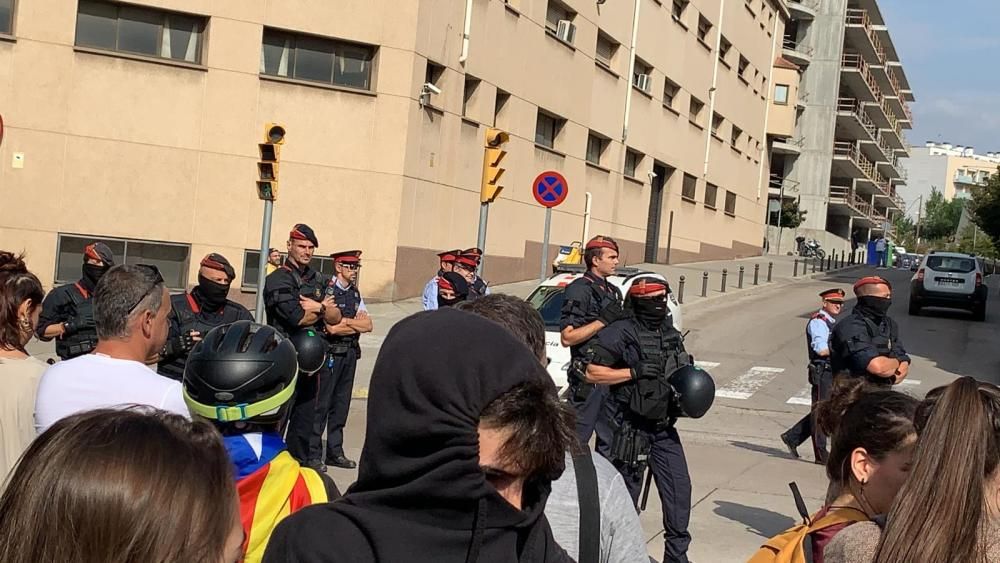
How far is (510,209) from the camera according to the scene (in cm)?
2688

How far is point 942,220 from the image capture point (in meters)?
122

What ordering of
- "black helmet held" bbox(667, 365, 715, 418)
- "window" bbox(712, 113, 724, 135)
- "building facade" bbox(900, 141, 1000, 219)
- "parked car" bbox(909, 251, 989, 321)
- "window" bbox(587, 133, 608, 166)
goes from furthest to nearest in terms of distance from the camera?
"building facade" bbox(900, 141, 1000, 219) < "window" bbox(712, 113, 724, 135) < "window" bbox(587, 133, 608, 166) < "parked car" bbox(909, 251, 989, 321) < "black helmet held" bbox(667, 365, 715, 418)

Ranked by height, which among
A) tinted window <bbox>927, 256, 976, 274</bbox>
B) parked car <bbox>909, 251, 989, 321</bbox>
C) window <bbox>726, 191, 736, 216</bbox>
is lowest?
parked car <bbox>909, 251, 989, 321</bbox>

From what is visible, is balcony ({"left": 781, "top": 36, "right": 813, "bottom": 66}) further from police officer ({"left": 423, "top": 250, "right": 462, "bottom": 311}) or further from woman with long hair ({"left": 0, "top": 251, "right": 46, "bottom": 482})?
woman with long hair ({"left": 0, "top": 251, "right": 46, "bottom": 482})

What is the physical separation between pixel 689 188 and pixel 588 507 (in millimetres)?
39323

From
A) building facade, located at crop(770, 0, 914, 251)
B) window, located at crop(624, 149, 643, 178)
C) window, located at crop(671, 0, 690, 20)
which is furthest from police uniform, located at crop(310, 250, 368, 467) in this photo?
building facade, located at crop(770, 0, 914, 251)

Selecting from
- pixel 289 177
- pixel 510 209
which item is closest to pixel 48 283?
pixel 289 177

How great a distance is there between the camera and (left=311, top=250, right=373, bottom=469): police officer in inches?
368

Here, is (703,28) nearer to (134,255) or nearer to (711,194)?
(711,194)

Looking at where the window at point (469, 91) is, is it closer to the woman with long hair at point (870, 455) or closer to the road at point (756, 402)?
the road at point (756, 402)

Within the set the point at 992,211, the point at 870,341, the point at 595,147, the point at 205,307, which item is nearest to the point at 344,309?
the point at 205,307

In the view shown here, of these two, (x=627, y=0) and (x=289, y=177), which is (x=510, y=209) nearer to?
(x=289, y=177)

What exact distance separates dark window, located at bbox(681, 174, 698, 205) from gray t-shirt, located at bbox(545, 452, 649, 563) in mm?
38143

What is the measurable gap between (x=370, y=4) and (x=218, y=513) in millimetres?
21030
